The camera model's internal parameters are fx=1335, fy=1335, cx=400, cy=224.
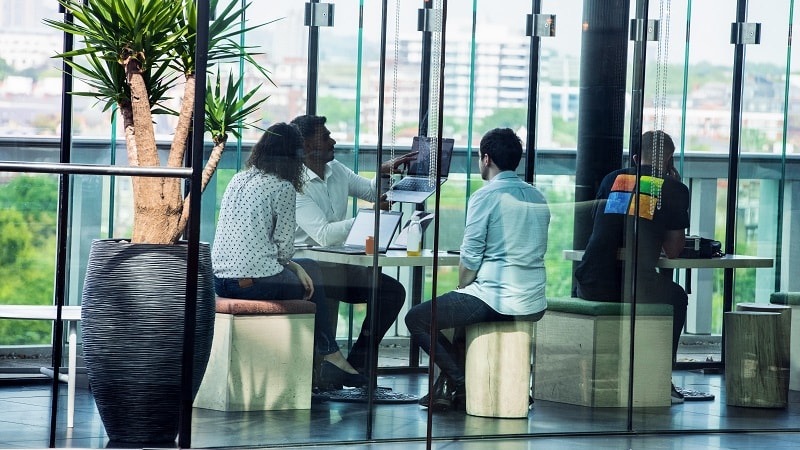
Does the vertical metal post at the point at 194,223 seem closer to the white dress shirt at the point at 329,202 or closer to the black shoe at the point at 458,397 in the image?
the white dress shirt at the point at 329,202

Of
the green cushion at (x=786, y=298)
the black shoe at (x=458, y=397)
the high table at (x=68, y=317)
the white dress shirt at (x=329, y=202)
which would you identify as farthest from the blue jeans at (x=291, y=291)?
the green cushion at (x=786, y=298)

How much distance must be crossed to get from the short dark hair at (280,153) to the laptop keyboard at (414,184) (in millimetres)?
457

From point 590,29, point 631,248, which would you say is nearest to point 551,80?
point 590,29

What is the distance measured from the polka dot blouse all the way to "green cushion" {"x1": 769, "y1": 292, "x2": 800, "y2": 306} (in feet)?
8.21

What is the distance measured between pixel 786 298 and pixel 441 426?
1930 millimetres

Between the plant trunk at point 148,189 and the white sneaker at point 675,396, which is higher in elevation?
the plant trunk at point 148,189

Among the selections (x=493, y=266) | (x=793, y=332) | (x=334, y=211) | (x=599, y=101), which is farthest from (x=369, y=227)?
(x=793, y=332)

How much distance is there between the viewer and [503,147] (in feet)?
20.4

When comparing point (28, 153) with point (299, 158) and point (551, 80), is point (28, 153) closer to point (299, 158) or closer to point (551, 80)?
point (299, 158)

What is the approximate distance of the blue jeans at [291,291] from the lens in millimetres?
5824

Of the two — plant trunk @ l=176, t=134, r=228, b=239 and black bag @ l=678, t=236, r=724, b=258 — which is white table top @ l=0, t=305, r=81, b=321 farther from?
black bag @ l=678, t=236, r=724, b=258

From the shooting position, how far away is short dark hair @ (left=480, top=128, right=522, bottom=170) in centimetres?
619

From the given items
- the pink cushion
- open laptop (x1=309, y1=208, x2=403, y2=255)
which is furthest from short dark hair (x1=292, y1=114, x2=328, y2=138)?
the pink cushion

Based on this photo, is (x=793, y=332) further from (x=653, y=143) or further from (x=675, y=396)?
(x=653, y=143)
